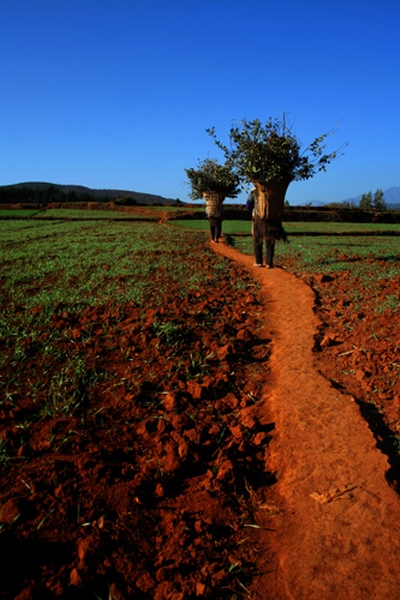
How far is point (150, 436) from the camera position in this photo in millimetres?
3092

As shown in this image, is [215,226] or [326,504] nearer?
[326,504]

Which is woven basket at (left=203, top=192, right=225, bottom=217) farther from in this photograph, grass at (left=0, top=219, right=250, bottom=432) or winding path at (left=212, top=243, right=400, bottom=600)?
winding path at (left=212, top=243, right=400, bottom=600)

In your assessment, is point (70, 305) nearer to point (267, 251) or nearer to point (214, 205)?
point (267, 251)

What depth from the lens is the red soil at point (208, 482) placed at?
1.98 meters

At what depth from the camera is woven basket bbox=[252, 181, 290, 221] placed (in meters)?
9.13

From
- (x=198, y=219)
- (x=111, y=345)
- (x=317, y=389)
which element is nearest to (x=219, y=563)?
(x=317, y=389)

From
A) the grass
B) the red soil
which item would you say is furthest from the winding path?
the grass

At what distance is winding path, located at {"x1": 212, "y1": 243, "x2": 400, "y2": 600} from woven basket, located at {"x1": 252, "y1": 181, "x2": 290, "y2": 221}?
5.83 m

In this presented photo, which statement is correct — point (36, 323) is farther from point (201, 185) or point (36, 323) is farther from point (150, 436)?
point (201, 185)

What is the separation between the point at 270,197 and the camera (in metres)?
9.25

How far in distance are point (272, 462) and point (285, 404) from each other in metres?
0.74

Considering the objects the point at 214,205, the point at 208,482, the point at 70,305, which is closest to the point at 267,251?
the point at 70,305

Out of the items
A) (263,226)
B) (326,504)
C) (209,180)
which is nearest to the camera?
(326,504)

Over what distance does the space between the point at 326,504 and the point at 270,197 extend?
7.62 metres
